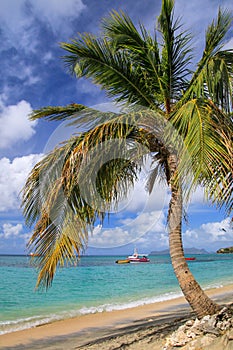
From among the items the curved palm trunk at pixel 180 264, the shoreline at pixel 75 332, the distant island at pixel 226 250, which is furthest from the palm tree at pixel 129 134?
the distant island at pixel 226 250

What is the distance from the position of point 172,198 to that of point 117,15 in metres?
3.55

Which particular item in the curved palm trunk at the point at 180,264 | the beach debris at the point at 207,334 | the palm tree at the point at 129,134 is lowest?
the beach debris at the point at 207,334

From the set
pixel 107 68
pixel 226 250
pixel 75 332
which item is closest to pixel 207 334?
pixel 107 68

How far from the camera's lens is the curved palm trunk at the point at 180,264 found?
586cm

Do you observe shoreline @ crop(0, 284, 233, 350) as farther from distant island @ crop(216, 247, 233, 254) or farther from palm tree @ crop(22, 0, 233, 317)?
distant island @ crop(216, 247, 233, 254)

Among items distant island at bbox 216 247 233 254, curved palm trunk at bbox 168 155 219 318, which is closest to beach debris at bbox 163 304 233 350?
curved palm trunk at bbox 168 155 219 318

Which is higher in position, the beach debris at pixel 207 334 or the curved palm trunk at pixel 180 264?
the curved palm trunk at pixel 180 264

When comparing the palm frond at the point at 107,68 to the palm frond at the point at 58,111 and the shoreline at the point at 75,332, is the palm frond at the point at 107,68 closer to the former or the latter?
the palm frond at the point at 58,111

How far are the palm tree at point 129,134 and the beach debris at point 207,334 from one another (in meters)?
0.40

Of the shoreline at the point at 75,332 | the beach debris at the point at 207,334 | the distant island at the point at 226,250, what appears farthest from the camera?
the distant island at the point at 226,250

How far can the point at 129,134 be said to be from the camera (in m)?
6.37

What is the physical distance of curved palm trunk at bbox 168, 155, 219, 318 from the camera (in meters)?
5.86

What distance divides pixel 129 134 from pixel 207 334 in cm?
346

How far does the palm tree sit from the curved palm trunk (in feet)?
0.05
